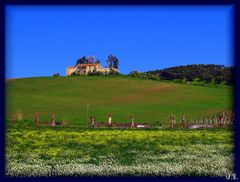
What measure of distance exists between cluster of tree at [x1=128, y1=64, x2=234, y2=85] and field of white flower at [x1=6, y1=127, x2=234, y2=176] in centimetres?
170

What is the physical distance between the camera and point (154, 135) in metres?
16.9

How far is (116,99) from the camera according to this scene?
17281mm

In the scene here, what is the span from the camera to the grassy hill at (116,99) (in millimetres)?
16562

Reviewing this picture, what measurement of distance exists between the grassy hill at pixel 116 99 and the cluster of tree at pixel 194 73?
38cm

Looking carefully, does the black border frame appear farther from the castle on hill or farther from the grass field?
the castle on hill

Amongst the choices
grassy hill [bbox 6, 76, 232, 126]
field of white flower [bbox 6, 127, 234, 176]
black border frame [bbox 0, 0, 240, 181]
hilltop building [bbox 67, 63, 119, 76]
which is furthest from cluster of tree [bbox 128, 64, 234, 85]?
black border frame [bbox 0, 0, 240, 181]

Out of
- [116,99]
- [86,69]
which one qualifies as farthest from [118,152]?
[86,69]

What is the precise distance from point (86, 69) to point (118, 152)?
2831 mm
